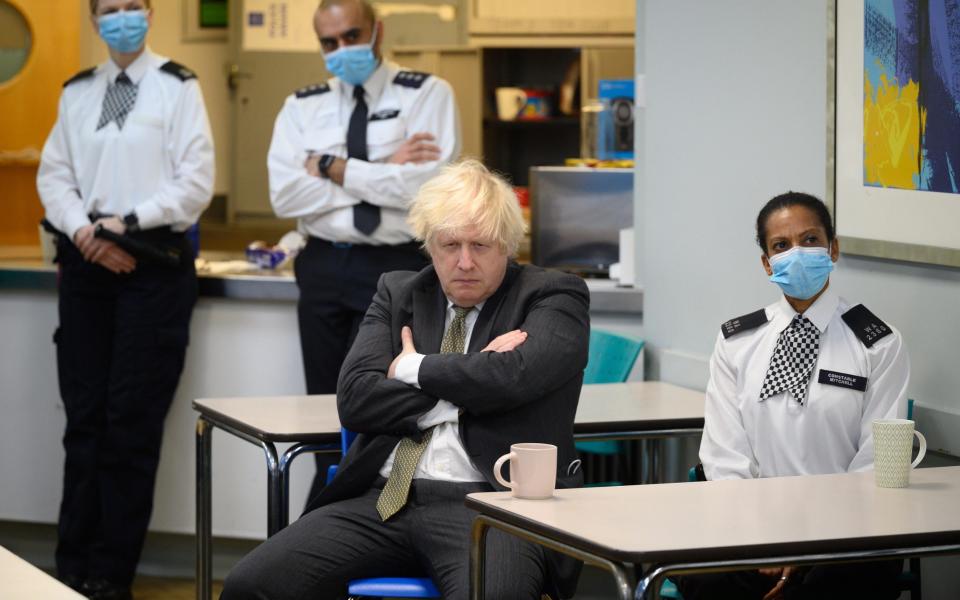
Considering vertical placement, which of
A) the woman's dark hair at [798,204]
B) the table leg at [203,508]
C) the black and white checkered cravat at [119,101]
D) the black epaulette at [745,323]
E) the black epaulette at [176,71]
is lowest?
the table leg at [203,508]

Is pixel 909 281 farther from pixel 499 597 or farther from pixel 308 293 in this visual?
pixel 308 293

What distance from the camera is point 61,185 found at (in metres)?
4.70

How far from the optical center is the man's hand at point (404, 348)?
10.3ft

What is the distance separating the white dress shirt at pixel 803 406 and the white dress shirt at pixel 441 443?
1.77 feet

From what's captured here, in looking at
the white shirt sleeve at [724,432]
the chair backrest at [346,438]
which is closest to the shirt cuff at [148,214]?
the chair backrest at [346,438]

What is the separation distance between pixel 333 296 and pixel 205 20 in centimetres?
576

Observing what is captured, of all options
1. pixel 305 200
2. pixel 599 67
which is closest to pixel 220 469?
pixel 305 200

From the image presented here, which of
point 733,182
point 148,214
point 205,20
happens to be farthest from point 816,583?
point 205,20

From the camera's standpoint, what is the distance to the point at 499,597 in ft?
9.20

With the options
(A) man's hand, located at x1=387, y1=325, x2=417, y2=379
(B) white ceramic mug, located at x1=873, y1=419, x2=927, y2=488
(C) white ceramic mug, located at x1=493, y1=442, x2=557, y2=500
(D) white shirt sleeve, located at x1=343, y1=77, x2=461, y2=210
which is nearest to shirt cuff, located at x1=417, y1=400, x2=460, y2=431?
(A) man's hand, located at x1=387, y1=325, x2=417, y2=379

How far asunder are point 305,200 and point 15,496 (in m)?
1.58

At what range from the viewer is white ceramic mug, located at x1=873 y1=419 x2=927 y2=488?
2.66 metres

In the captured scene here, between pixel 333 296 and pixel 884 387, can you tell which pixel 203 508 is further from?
pixel 884 387

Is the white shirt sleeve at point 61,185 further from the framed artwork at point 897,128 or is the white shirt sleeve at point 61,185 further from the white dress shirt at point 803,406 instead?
the framed artwork at point 897,128
